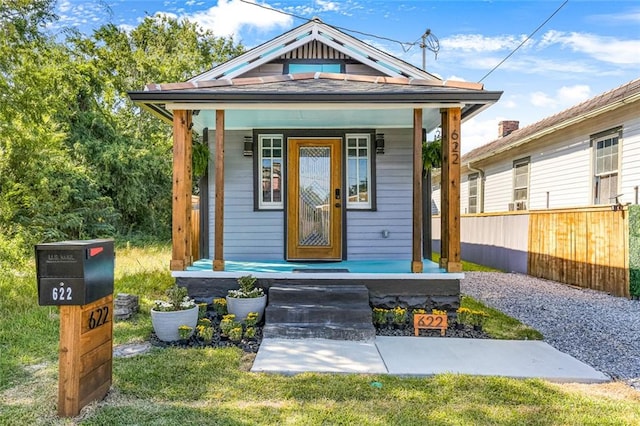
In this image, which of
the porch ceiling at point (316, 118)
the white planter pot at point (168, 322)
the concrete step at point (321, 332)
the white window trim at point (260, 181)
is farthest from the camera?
the white window trim at point (260, 181)

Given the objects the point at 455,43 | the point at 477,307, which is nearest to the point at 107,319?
the point at 477,307

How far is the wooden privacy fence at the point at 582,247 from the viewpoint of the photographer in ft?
22.5

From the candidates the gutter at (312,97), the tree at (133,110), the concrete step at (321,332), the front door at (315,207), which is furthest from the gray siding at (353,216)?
the tree at (133,110)

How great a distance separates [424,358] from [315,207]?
11.9ft

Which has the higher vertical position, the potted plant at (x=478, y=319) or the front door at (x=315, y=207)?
the front door at (x=315, y=207)

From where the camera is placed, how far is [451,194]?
506 cm

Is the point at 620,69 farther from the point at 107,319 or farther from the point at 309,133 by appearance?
the point at 107,319

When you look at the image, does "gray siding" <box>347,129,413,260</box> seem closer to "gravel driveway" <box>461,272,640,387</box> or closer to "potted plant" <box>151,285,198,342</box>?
"gravel driveway" <box>461,272,640,387</box>

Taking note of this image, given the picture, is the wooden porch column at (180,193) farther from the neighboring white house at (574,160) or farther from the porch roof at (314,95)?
the neighboring white house at (574,160)

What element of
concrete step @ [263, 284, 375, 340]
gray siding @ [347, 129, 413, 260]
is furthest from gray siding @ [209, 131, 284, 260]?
concrete step @ [263, 284, 375, 340]

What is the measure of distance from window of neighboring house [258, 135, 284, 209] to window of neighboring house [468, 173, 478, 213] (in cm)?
969

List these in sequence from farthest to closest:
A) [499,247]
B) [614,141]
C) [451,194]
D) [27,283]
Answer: [499,247], [614,141], [27,283], [451,194]

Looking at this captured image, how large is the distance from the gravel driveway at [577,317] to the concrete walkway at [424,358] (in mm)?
351

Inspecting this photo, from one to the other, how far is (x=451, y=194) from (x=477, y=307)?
2054 millimetres
